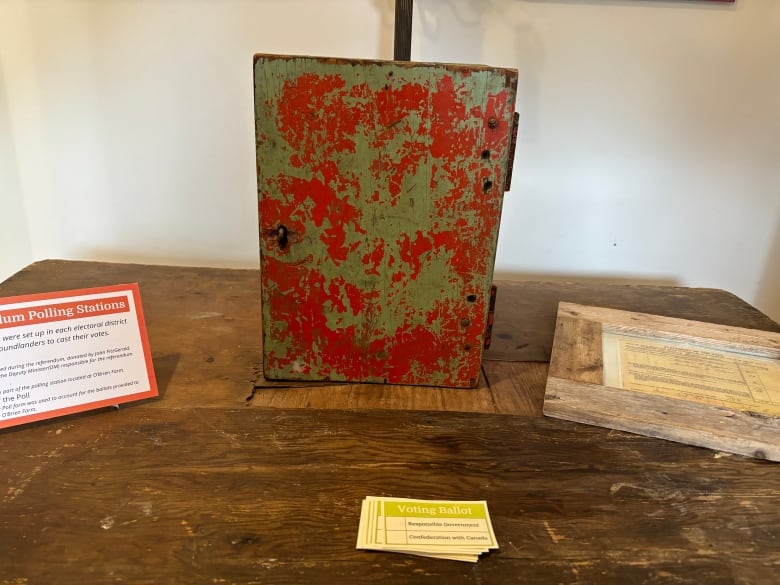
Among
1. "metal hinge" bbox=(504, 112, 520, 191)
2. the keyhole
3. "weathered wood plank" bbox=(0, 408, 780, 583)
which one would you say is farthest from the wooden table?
"metal hinge" bbox=(504, 112, 520, 191)

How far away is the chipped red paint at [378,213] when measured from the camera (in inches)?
28.6

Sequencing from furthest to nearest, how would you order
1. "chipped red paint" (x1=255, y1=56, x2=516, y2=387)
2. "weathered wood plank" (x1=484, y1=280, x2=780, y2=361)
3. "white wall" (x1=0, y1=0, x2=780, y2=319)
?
"white wall" (x1=0, y1=0, x2=780, y2=319) → "weathered wood plank" (x1=484, y1=280, x2=780, y2=361) → "chipped red paint" (x1=255, y1=56, x2=516, y2=387)

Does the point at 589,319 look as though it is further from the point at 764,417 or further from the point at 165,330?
the point at 165,330

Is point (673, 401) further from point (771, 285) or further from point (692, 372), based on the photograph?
point (771, 285)

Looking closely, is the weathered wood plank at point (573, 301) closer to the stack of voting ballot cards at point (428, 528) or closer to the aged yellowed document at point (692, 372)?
the aged yellowed document at point (692, 372)

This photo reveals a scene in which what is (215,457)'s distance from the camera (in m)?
0.69

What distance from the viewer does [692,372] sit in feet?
2.84

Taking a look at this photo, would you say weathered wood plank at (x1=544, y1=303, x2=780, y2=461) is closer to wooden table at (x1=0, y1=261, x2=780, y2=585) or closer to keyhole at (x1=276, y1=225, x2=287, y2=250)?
wooden table at (x1=0, y1=261, x2=780, y2=585)

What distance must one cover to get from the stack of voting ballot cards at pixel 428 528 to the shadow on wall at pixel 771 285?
1300 mm

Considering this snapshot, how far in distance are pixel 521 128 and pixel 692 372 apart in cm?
73

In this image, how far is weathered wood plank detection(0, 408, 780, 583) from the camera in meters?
0.56

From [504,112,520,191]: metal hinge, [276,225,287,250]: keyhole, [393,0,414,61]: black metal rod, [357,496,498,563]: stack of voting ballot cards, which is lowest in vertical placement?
[357,496,498,563]: stack of voting ballot cards

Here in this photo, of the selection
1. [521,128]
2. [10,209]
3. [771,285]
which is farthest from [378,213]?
[771,285]

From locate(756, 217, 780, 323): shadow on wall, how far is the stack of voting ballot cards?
1.30 metres
